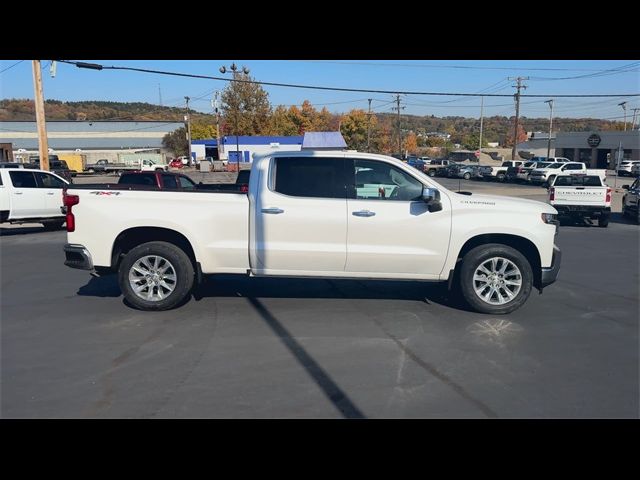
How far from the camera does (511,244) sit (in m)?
6.73

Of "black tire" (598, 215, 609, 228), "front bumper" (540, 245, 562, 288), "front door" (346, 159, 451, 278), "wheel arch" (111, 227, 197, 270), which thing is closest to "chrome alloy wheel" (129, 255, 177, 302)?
"wheel arch" (111, 227, 197, 270)

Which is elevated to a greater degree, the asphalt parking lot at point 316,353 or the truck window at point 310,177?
the truck window at point 310,177

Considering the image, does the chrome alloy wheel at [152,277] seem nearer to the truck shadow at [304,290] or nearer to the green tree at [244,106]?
the truck shadow at [304,290]

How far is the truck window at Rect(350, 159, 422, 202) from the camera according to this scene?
655 centimetres

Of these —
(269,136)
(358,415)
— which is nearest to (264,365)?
(358,415)

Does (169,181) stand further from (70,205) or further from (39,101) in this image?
(39,101)

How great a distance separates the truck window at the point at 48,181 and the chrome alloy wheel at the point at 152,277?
9.70 metres

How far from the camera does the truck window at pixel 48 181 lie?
48.0 ft

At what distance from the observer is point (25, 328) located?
6.03 meters

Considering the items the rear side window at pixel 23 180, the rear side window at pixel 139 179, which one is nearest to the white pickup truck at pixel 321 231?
the rear side window at pixel 139 179
